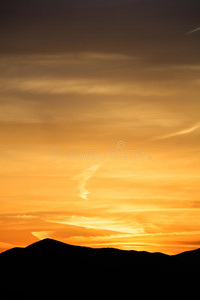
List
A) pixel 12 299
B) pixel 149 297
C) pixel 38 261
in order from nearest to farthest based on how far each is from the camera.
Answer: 1. pixel 12 299
2. pixel 149 297
3. pixel 38 261

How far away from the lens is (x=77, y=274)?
183 metres

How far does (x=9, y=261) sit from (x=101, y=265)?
1564 inches

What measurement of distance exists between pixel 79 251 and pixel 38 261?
68.4 ft

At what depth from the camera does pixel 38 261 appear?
188 meters

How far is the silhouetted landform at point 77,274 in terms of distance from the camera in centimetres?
17325

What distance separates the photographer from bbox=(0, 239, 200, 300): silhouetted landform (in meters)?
173

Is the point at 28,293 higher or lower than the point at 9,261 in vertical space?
lower

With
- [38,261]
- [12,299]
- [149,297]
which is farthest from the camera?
[38,261]

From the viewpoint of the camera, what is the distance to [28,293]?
16888 centimetres

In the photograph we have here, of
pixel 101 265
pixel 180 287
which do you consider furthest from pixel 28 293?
pixel 180 287

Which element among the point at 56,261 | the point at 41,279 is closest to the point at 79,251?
the point at 56,261

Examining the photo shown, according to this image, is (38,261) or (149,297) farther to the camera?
(38,261)

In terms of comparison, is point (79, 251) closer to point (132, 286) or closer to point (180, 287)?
point (132, 286)

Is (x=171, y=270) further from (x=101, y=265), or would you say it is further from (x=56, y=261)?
(x=56, y=261)
